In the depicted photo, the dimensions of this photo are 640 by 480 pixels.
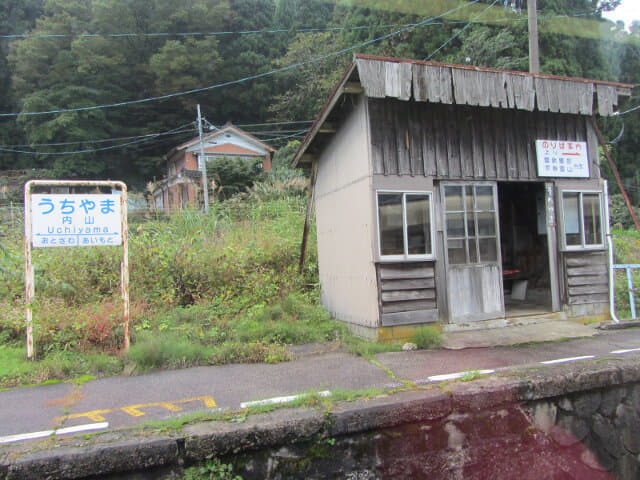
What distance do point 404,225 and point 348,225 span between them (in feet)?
3.50

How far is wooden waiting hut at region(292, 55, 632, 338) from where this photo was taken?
21.3 feet

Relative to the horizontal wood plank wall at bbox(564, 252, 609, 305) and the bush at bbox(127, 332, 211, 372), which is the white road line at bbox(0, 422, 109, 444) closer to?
the bush at bbox(127, 332, 211, 372)

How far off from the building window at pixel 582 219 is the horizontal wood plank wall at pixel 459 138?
898 mm

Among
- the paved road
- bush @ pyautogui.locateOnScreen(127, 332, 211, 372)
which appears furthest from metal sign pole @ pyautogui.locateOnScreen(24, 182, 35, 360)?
bush @ pyautogui.locateOnScreen(127, 332, 211, 372)

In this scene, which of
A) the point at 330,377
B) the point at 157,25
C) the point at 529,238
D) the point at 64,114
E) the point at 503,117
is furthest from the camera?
the point at 157,25

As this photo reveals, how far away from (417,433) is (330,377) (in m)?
1.47

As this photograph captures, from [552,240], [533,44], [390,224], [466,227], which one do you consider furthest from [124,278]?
[533,44]

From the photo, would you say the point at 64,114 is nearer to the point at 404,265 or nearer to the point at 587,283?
the point at 404,265

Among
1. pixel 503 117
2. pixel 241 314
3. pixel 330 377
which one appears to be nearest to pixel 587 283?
pixel 503 117

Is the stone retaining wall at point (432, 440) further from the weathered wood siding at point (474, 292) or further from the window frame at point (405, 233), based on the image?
the window frame at point (405, 233)

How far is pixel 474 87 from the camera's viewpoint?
21.8ft

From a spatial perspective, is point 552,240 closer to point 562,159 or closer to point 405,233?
point 562,159

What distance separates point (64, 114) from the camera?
27250mm

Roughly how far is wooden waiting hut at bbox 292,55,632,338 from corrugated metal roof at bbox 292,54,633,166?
0.06ft
